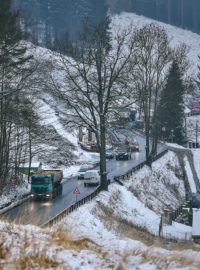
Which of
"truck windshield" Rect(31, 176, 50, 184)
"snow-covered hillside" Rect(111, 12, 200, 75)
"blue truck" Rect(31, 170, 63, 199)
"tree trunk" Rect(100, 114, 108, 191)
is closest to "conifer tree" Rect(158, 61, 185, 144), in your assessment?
"tree trunk" Rect(100, 114, 108, 191)

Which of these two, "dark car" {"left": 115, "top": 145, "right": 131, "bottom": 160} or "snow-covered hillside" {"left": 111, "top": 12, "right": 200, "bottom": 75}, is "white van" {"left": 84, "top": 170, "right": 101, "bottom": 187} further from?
"snow-covered hillside" {"left": 111, "top": 12, "right": 200, "bottom": 75}

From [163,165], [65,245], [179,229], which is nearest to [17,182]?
[179,229]

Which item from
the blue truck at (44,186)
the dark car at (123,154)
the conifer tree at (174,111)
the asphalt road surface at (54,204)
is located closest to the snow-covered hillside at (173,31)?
the conifer tree at (174,111)

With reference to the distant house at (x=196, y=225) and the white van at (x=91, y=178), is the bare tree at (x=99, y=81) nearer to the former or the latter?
the distant house at (x=196, y=225)

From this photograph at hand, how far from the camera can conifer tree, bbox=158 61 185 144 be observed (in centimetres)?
→ 6706

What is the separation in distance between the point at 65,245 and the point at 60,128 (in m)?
67.0

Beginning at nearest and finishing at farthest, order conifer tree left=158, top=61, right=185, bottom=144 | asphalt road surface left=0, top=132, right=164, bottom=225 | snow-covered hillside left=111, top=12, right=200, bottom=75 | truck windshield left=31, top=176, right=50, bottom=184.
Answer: asphalt road surface left=0, top=132, right=164, bottom=225
truck windshield left=31, top=176, right=50, bottom=184
conifer tree left=158, top=61, right=185, bottom=144
snow-covered hillside left=111, top=12, right=200, bottom=75

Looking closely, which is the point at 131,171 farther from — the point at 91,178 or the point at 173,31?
the point at 173,31

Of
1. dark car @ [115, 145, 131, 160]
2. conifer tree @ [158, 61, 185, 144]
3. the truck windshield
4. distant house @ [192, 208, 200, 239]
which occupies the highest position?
conifer tree @ [158, 61, 185, 144]

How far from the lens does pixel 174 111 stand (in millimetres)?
70875

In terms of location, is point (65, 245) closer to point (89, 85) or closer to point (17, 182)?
point (89, 85)

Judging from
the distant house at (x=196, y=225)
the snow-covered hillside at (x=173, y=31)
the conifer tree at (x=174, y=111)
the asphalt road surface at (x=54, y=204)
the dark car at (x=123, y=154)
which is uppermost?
the snow-covered hillside at (x=173, y=31)

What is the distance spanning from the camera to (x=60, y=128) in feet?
247

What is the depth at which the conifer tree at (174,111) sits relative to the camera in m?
67.1
